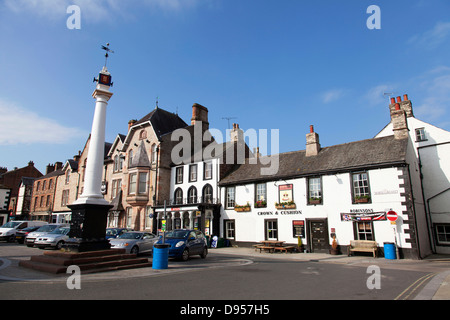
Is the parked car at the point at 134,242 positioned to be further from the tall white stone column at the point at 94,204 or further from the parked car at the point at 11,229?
the parked car at the point at 11,229

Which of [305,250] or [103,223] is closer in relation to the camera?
[103,223]

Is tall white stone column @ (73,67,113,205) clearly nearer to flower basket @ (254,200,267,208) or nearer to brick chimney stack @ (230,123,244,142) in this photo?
flower basket @ (254,200,267,208)

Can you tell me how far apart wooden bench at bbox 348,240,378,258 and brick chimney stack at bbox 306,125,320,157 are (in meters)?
8.30

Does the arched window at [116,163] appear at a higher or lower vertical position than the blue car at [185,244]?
higher

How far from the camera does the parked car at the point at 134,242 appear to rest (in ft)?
53.3

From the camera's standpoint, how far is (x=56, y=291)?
24.0 ft

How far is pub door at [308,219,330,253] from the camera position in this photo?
20734mm

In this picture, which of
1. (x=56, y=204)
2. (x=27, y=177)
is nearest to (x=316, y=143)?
(x=56, y=204)

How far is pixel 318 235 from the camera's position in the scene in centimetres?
2119

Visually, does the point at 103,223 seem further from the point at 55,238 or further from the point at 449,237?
the point at 449,237

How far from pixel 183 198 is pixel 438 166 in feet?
77.7

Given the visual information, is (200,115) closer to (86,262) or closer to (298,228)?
(298,228)

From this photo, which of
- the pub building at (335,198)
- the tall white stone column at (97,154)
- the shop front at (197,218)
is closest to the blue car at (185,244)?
the tall white stone column at (97,154)

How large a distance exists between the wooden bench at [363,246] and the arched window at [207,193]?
13723mm
